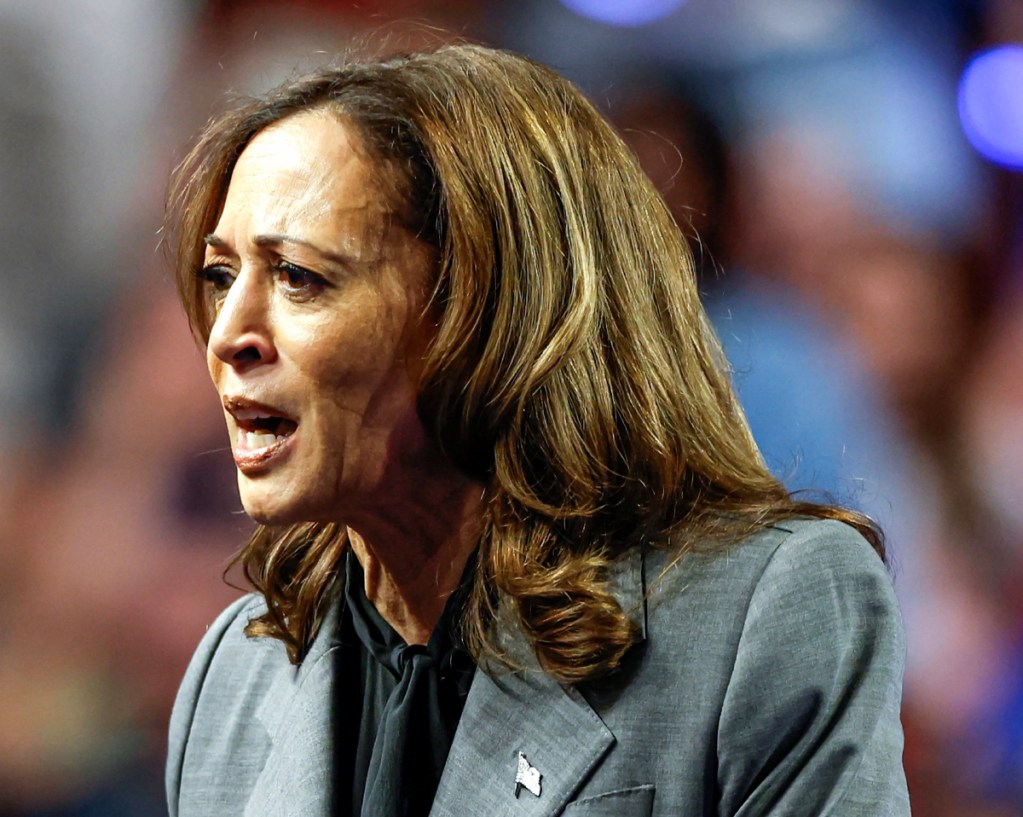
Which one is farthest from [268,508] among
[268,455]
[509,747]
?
[509,747]

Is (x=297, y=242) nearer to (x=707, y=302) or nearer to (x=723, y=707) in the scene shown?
(x=723, y=707)

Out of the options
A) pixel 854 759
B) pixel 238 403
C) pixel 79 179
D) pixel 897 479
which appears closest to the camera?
pixel 854 759

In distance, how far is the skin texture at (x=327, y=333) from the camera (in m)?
1.53

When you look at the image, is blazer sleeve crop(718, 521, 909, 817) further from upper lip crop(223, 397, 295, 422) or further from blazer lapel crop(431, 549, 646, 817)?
upper lip crop(223, 397, 295, 422)

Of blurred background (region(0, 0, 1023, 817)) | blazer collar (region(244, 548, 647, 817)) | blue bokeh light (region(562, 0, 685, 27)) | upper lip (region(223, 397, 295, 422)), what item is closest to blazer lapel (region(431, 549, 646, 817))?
blazer collar (region(244, 548, 647, 817))

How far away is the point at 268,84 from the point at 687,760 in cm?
171

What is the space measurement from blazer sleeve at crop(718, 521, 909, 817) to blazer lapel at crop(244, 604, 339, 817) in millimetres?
528

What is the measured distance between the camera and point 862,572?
1.42 metres

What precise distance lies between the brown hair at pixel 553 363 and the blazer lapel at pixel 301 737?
0.86 feet

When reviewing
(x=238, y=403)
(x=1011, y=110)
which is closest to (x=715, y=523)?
(x=238, y=403)

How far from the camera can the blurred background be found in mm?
2467

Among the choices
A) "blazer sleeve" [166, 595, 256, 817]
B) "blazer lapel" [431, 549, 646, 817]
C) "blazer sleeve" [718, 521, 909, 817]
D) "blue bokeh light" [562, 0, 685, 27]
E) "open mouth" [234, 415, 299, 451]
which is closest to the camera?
"blazer sleeve" [718, 521, 909, 817]

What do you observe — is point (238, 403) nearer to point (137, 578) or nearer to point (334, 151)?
point (334, 151)

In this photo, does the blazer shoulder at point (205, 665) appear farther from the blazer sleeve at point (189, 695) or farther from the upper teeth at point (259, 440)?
the upper teeth at point (259, 440)
